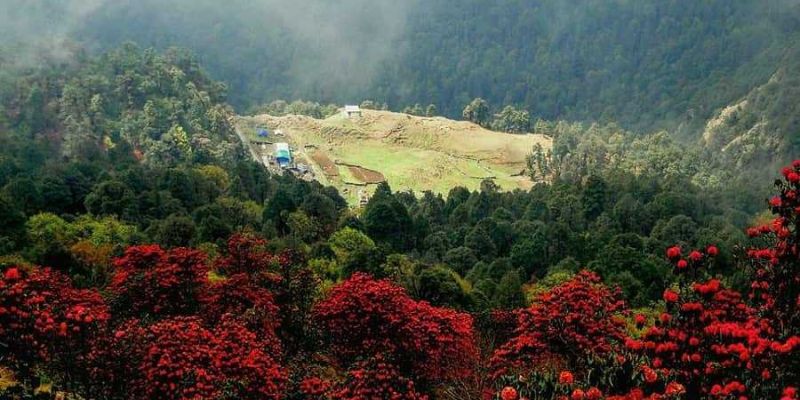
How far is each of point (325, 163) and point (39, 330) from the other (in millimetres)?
105593

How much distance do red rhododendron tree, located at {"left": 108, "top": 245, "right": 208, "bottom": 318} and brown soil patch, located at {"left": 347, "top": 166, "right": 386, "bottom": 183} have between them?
87428mm

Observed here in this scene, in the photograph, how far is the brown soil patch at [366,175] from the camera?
384 ft

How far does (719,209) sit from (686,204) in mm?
7967

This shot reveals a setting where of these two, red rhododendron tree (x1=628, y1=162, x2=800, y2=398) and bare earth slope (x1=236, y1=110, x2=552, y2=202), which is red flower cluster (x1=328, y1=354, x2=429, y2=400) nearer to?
red rhododendron tree (x1=628, y1=162, x2=800, y2=398)

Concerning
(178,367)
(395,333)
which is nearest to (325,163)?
(395,333)

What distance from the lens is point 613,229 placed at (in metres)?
75.8

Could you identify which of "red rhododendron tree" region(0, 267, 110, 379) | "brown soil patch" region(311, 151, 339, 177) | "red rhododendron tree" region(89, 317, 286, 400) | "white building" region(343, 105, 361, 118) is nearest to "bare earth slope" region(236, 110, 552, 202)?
"brown soil patch" region(311, 151, 339, 177)

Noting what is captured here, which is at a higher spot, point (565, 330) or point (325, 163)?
point (325, 163)

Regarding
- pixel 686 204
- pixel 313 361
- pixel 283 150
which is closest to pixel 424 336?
pixel 313 361

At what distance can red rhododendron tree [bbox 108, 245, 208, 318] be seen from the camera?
2789cm

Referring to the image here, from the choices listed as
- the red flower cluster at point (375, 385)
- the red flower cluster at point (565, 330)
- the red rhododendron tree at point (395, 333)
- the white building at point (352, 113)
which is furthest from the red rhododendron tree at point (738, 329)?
the white building at point (352, 113)

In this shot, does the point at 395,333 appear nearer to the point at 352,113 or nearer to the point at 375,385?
the point at 375,385

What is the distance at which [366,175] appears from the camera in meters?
120

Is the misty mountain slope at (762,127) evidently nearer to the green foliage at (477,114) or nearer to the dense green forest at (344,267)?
the dense green forest at (344,267)
